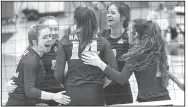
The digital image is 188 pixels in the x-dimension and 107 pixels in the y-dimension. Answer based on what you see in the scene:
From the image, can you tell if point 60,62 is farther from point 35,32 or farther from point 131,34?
point 131,34

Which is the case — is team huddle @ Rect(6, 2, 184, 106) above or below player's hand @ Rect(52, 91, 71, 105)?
above

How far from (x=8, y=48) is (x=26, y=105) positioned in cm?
250

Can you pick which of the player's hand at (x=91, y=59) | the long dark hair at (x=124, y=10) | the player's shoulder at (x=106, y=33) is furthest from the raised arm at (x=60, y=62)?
the long dark hair at (x=124, y=10)

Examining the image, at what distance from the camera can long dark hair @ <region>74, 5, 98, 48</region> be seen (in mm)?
2273

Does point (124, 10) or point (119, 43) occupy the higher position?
point (124, 10)

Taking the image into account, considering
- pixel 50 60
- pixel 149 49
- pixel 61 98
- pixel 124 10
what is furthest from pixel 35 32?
pixel 149 49

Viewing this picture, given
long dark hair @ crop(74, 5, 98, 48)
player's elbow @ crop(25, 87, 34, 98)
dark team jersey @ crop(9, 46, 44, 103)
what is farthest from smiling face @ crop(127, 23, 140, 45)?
player's elbow @ crop(25, 87, 34, 98)

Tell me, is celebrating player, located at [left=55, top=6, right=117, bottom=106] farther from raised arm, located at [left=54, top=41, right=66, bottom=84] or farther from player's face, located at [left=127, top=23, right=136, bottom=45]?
player's face, located at [left=127, top=23, right=136, bottom=45]

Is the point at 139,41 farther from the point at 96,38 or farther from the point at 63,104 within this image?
the point at 63,104

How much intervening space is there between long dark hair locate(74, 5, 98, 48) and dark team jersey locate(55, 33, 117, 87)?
3cm

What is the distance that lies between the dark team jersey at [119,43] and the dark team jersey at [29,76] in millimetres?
481

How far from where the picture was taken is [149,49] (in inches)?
92.8

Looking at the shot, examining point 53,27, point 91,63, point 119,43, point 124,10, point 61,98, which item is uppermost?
point 124,10

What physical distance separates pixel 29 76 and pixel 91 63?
41cm
